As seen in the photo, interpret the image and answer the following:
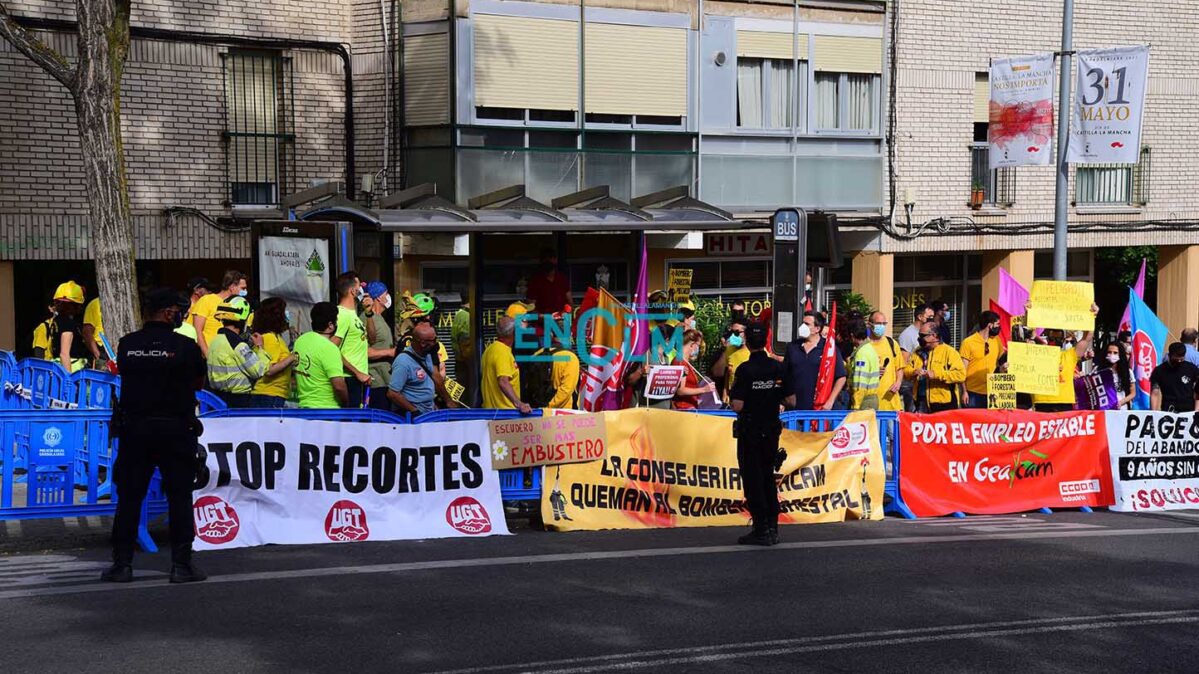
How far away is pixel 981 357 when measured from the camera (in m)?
15.4

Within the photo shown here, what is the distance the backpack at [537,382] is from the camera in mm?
15442

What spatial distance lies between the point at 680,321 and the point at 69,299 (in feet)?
Result: 21.1

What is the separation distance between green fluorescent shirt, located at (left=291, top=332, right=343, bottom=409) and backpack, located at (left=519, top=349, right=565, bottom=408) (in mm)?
4401

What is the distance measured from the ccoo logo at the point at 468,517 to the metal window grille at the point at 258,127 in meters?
9.46

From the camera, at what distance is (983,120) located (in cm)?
2380

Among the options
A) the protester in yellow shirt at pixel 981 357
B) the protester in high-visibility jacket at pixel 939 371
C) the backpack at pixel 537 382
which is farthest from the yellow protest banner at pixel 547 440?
the protester in yellow shirt at pixel 981 357

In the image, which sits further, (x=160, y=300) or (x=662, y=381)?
(x=662, y=381)

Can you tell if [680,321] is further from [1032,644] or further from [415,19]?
[1032,644]

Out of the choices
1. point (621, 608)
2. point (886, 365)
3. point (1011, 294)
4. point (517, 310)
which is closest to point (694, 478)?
point (621, 608)

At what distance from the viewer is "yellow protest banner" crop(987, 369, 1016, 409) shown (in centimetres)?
1432

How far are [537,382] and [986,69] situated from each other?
39.1 feet

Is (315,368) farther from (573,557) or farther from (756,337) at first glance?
(756,337)

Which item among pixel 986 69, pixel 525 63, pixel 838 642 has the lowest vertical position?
pixel 838 642

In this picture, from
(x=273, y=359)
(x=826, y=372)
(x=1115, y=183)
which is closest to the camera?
(x=273, y=359)
